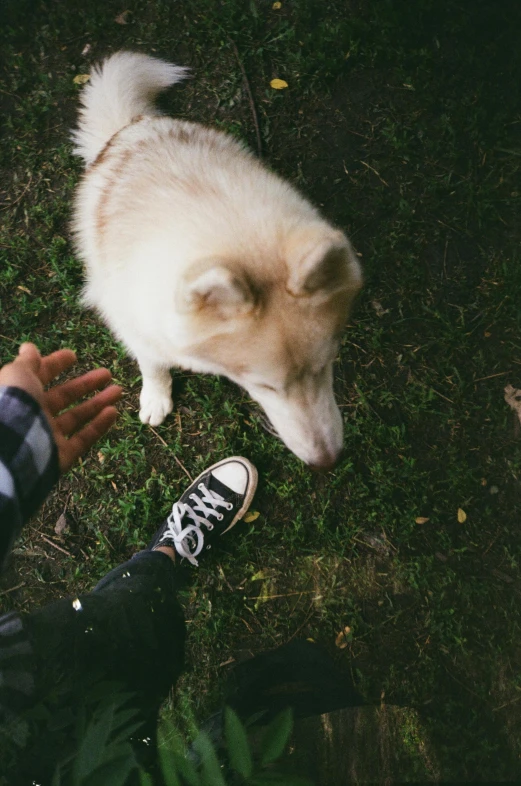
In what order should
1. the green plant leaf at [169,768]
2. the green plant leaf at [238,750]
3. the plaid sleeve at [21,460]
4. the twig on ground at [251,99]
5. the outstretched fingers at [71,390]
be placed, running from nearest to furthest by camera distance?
the green plant leaf at [169,768] < the green plant leaf at [238,750] < the plaid sleeve at [21,460] < the outstretched fingers at [71,390] < the twig on ground at [251,99]

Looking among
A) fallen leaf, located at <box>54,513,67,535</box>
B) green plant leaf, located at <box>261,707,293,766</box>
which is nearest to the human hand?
green plant leaf, located at <box>261,707,293,766</box>

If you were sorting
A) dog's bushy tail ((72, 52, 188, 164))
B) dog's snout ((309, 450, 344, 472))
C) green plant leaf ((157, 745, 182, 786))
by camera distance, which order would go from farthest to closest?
dog's bushy tail ((72, 52, 188, 164)), dog's snout ((309, 450, 344, 472)), green plant leaf ((157, 745, 182, 786))

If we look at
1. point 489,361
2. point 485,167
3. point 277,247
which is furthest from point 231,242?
point 485,167

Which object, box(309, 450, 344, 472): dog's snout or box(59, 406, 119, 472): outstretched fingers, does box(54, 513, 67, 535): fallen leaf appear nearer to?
box(59, 406, 119, 472): outstretched fingers

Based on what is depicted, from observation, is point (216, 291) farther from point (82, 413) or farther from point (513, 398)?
point (513, 398)

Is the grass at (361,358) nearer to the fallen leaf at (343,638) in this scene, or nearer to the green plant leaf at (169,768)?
the fallen leaf at (343,638)

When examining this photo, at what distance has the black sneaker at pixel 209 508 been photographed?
260 cm

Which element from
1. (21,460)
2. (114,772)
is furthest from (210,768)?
(21,460)

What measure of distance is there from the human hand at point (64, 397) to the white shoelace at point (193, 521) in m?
0.93

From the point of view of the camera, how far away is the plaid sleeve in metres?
1.39

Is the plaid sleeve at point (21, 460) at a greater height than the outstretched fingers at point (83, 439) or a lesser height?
greater

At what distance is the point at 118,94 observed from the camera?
7.95 ft

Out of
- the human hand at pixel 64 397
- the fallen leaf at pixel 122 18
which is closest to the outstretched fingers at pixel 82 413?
the human hand at pixel 64 397

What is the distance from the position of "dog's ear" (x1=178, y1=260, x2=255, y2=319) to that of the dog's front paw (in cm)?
117
